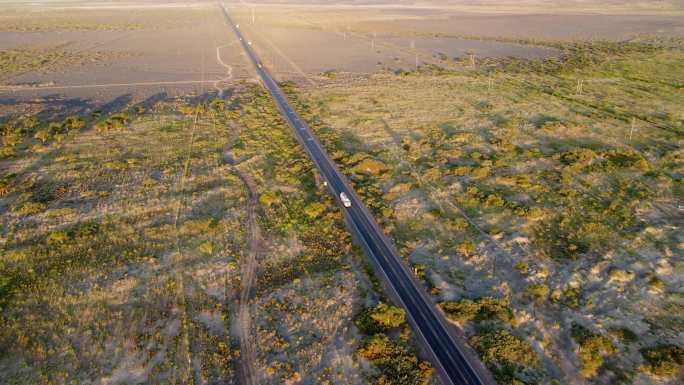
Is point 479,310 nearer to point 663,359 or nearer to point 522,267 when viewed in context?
point 522,267

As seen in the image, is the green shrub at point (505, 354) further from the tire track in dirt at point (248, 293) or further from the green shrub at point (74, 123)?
the green shrub at point (74, 123)

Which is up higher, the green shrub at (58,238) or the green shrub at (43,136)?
the green shrub at (43,136)

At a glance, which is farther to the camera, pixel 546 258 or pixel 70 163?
pixel 70 163

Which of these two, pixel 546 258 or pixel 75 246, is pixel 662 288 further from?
pixel 75 246

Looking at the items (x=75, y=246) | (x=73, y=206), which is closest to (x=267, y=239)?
(x=75, y=246)

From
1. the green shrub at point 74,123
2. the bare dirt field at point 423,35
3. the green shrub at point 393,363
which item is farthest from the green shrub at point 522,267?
the bare dirt field at point 423,35
